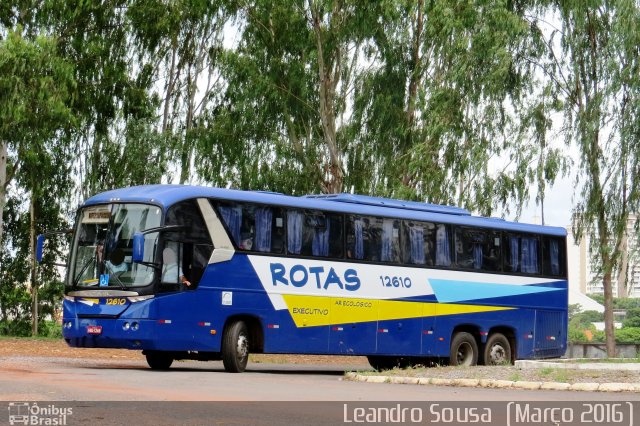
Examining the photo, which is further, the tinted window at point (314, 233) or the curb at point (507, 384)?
the tinted window at point (314, 233)

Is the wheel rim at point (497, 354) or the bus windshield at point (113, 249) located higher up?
the bus windshield at point (113, 249)

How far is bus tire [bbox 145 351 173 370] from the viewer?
2658 centimetres

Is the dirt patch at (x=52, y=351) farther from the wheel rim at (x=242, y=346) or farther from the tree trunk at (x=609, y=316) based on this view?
the tree trunk at (x=609, y=316)

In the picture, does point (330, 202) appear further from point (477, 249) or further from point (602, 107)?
point (602, 107)

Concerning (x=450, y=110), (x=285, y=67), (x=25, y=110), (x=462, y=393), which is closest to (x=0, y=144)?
(x=25, y=110)

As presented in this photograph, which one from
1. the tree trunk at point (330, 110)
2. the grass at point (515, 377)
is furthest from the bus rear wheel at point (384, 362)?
the tree trunk at point (330, 110)

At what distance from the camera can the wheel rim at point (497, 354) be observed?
31078 mm

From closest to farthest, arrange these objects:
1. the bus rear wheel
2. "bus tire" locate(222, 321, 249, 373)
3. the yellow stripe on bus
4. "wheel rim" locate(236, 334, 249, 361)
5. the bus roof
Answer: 1. the bus roof
2. "bus tire" locate(222, 321, 249, 373)
3. "wheel rim" locate(236, 334, 249, 361)
4. the yellow stripe on bus
5. the bus rear wheel

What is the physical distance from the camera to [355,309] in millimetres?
28188

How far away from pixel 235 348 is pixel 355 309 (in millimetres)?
3591

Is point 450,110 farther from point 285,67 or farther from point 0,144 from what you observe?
point 0,144

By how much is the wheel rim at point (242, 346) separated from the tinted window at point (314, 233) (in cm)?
206

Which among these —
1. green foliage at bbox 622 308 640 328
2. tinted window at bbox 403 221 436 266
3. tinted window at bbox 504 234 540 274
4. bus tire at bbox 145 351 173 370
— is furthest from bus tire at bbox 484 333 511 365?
green foliage at bbox 622 308 640 328

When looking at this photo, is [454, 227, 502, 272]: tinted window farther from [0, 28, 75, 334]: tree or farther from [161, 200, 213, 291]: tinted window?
[0, 28, 75, 334]: tree
